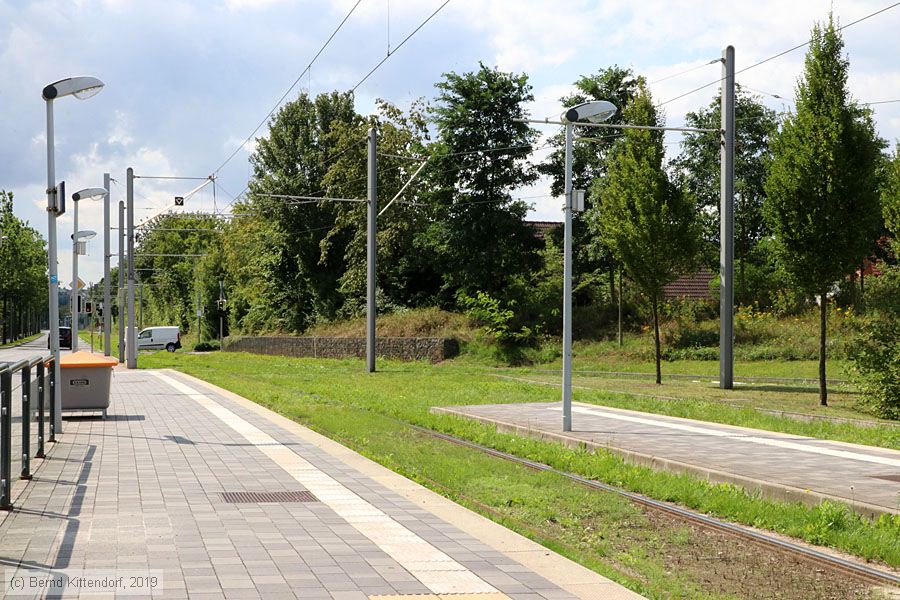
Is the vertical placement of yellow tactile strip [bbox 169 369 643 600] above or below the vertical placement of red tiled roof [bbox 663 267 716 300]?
below

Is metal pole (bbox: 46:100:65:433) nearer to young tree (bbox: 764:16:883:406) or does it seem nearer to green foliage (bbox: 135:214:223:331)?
young tree (bbox: 764:16:883:406)

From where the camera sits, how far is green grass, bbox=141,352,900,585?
7.70m

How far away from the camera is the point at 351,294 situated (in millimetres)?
52219

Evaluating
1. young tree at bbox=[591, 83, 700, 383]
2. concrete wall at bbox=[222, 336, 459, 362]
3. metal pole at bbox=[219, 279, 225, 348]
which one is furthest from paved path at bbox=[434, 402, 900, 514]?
metal pole at bbox=[219, 279, 225, 348]

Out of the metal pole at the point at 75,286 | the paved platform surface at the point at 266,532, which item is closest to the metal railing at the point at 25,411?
the paved platform surface at the point at 266,532

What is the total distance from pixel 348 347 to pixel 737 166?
20.0 metres

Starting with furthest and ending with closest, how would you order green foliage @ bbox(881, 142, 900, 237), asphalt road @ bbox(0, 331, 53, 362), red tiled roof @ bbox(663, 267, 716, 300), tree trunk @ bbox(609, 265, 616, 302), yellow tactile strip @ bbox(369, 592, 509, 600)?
red tiled roof @ bbox(663, 267, 716, 300), asphalt road @ bbox(0, 331, 53, 362), tree trunk @ bbox(609, 265, 616, 302), green foliage @ bbox(881, 142, 900, 237), yellow tactile strip @ bbox(369, 592, 509, 600)

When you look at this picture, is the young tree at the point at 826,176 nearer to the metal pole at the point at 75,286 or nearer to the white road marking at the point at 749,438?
the white road marking at the point at 749,438

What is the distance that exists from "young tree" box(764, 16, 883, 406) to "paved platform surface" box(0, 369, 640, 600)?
12.3 metres

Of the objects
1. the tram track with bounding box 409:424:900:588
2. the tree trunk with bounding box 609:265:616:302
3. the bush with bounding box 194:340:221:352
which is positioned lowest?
the bush with bounding box 194:340:221:352

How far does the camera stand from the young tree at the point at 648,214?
25.5m

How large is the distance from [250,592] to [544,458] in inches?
267

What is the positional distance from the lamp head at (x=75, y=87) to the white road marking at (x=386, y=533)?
20.6 feet

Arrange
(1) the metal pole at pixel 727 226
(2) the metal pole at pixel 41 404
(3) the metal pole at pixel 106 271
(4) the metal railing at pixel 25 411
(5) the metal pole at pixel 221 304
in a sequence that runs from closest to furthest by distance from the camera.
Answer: (4) the metal railing at pixel 25 411
(2) the metal pole at pixel 41 404
(1) the metal pole at pixel 727 226
(3) the metal pole at pixel 106 271
(5) the metal pole at pixel 221 304
